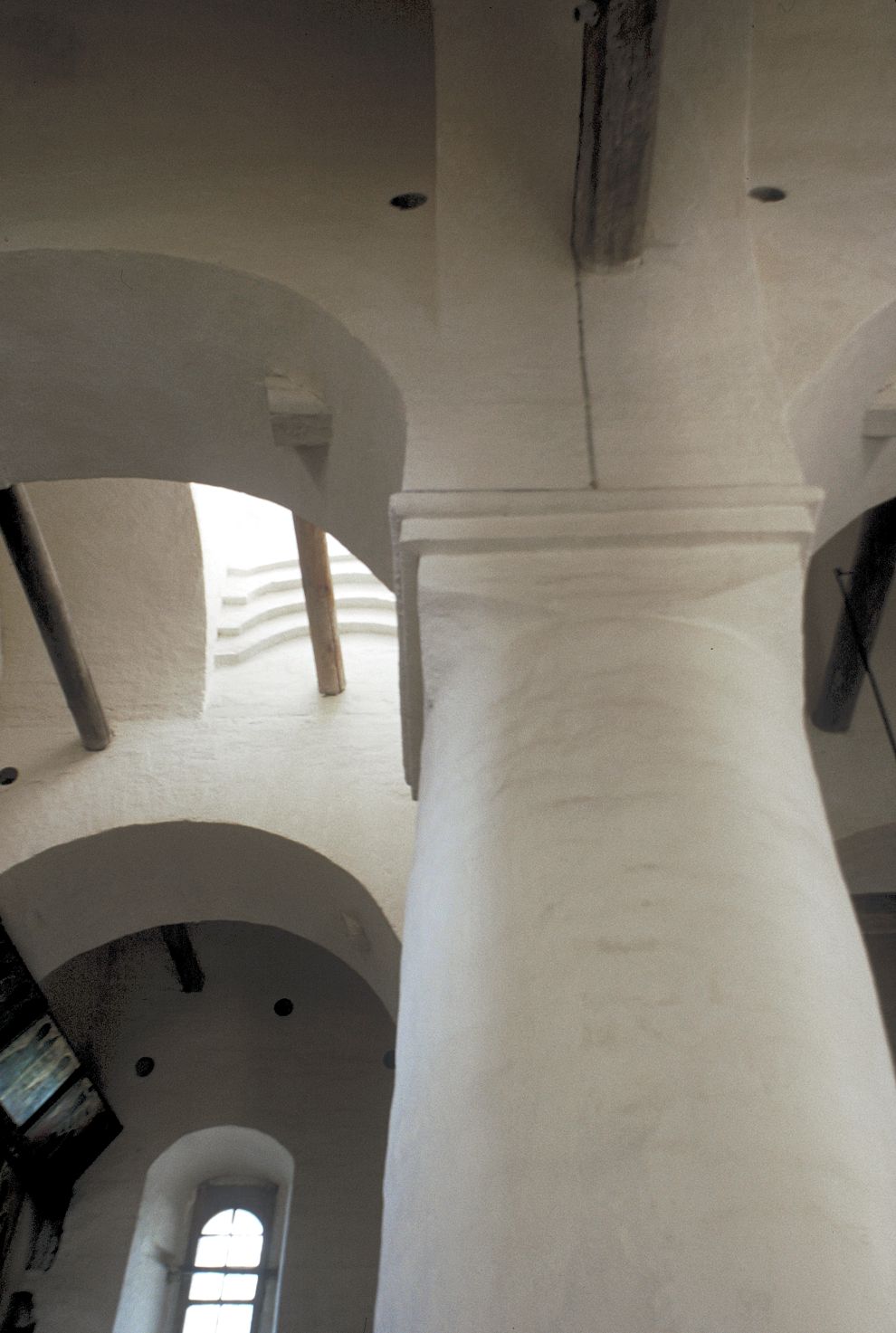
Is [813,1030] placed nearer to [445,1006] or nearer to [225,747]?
[445,1006]

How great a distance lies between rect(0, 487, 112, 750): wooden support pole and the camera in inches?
200

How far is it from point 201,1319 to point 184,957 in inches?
86.7

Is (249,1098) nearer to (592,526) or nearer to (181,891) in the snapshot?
(181,891)

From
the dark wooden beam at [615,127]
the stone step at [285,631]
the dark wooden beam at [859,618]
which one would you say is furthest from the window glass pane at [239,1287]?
the dark wooden beam at [615,127]

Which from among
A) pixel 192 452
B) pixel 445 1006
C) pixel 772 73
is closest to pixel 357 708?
pixel 192 452

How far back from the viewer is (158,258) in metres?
3.15

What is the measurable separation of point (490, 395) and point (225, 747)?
325 centimetres

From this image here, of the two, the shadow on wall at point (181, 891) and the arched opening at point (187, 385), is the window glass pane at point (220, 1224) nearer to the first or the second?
the shadow on wall at point (181, 891)

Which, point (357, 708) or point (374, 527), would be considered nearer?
point (374, 527)

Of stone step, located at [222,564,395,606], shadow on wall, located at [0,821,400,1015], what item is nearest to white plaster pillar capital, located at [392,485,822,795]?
shadow on wall, located at [0,821,400,1015]

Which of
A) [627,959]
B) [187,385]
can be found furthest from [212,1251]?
[627,959]

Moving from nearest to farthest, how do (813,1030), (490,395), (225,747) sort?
1. (813,1030)
2. (490,395)
3. (225,747)

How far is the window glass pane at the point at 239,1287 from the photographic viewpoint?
24.3 feet

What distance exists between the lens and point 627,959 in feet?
5.49
